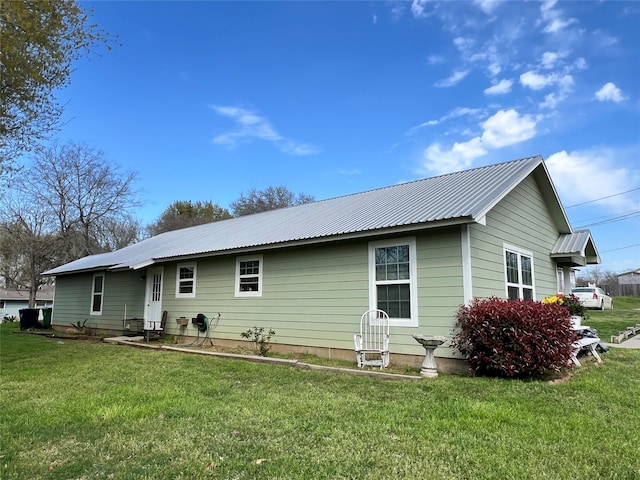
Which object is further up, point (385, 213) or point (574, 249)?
point (385, 213)

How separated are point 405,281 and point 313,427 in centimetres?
415

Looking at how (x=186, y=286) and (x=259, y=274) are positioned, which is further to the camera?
(x=186, y=286)

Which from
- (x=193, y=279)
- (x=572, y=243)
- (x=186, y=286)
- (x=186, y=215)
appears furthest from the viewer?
(x=186, y=215)

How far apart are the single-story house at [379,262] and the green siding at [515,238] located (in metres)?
0.04

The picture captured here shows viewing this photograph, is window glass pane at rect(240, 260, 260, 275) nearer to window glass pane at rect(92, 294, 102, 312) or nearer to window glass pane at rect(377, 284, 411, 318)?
window glass pane at rect(377, 284, 411, 318)

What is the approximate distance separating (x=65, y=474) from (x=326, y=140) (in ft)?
54.4

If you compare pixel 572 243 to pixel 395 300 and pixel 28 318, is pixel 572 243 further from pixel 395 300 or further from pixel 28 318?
pixel 28 318

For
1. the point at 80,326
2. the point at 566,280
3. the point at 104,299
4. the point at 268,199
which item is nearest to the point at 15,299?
the point at 268,199

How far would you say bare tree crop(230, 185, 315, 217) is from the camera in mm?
38688

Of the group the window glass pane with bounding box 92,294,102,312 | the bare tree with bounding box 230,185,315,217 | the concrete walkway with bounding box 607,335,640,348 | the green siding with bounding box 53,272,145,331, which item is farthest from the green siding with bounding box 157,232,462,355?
the bare tree with bounding box 230,185,315,217

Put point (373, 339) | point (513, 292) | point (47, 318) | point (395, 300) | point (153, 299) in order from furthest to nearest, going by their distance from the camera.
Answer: point (47, 318)
point (153, 299)
point (513, 292)
point (373, 339)
point (395, 300)

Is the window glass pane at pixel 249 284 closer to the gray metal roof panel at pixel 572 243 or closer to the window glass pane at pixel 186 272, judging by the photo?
the window glass pane at pixel 186 272

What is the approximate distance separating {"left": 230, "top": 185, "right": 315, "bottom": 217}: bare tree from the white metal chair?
30.9m

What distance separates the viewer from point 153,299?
13234mm
